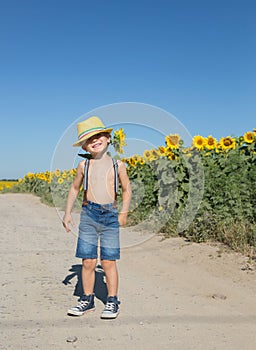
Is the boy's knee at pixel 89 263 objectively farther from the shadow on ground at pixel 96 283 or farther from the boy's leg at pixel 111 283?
the shadow on ground at pixel 96 283

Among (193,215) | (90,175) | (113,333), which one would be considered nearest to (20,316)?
(113,333)

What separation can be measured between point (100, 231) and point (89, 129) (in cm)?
90

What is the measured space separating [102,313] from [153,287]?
110cm

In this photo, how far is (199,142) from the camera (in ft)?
27.6

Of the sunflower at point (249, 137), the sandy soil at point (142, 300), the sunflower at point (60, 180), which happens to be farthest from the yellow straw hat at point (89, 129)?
the sunflower at point (60, 180)

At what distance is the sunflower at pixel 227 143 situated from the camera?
785 cm

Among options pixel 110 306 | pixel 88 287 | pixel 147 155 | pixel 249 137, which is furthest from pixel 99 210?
pixel 147 155

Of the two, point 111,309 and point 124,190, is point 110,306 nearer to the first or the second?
point 111,309

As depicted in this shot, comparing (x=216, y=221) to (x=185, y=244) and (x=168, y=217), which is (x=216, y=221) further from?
(x=168, y=217)

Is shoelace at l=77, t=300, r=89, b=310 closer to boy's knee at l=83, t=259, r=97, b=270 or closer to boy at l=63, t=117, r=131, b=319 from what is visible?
boy at l=63, t=117, r=131, b=319

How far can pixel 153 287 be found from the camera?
4.87 meters

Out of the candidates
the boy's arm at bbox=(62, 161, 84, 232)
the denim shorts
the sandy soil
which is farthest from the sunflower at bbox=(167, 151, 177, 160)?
the denim shorts

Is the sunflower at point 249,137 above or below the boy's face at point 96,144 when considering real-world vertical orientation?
above

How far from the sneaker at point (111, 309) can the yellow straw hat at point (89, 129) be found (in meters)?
1.39
